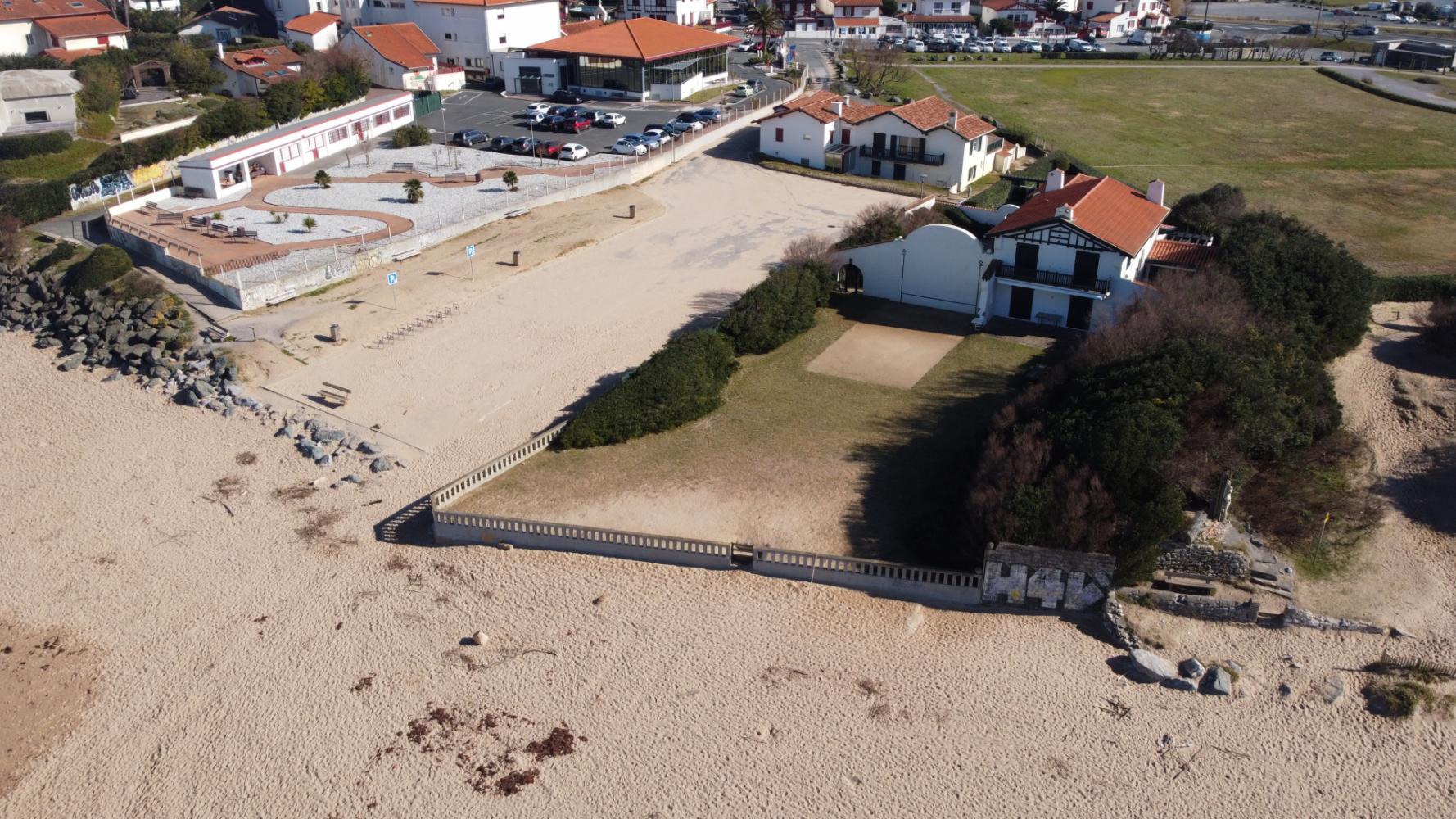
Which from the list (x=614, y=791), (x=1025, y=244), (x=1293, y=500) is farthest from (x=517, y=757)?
(x=1025, y=244)

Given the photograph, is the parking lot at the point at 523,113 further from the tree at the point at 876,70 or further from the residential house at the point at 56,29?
the residential house at the point at 56,29

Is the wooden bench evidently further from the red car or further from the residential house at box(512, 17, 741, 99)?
the residential house at box(512, 17, 741, 99)

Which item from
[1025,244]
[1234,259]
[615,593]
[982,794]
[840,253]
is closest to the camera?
[982,794]

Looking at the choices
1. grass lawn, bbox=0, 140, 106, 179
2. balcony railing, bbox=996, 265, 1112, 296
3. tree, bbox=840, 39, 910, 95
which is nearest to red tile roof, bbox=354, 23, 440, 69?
grass lawn, bbox=0, 140, 106, 179

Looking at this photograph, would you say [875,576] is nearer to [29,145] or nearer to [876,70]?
[29,145]

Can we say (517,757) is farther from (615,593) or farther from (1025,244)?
(1025,244)

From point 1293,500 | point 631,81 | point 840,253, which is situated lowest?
point 1293,500
